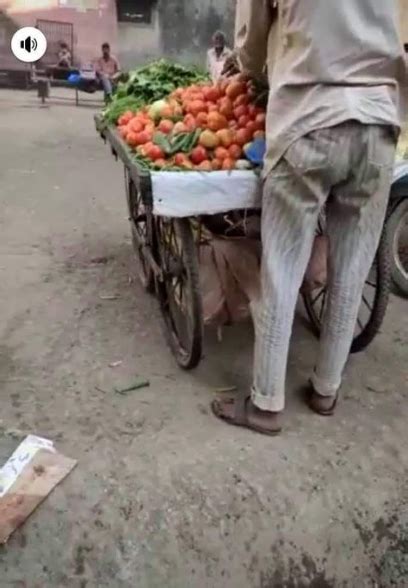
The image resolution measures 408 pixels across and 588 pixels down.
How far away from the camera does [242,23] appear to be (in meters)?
2.71

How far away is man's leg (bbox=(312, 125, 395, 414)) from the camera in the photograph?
2.45 metres

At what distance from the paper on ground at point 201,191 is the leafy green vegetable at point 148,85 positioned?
1102 mm

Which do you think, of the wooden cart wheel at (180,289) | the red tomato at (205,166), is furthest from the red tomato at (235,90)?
the wooden cart wheel at (180,289)

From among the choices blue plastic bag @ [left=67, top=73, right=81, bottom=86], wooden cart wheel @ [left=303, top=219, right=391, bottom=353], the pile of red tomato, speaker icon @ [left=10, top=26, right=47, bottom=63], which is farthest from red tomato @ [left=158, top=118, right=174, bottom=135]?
speaker icon @ [left=10, top=26, right=47, bottom=63]

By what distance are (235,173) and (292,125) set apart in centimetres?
32

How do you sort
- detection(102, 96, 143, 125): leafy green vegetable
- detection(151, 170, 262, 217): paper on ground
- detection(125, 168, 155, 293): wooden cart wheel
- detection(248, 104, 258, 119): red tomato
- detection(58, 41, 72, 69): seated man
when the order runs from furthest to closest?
detection(58, 41, 72, 69): seated man < detection(125, 168, 155, 293): wooden cart wheel < detection(102, 96, 143, 125): leafy green vegetable < detection(248, 104, 258, 119): red tomato < detection(151, 170, 262, 217): paper on ground

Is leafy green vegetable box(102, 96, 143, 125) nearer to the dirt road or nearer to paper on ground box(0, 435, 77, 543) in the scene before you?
the dirt road

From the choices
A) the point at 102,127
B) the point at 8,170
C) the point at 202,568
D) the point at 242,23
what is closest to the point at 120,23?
the point at 8,170

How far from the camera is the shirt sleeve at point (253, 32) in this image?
99.0 inches

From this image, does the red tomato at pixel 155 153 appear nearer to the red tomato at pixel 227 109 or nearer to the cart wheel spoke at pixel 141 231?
the red tomato at pixel 227 109

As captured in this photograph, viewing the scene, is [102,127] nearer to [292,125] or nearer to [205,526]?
[292,125]

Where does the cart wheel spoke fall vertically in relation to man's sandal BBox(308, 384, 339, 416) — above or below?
above

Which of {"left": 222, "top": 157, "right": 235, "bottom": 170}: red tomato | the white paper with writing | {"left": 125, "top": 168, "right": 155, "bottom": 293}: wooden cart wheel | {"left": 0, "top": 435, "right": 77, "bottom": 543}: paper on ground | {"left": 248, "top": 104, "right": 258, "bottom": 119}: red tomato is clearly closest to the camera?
{"left": 0, "top": 435, "right": 77, "bottom": 543}: paper on ground

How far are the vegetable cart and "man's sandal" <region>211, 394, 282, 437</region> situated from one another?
248 mm
